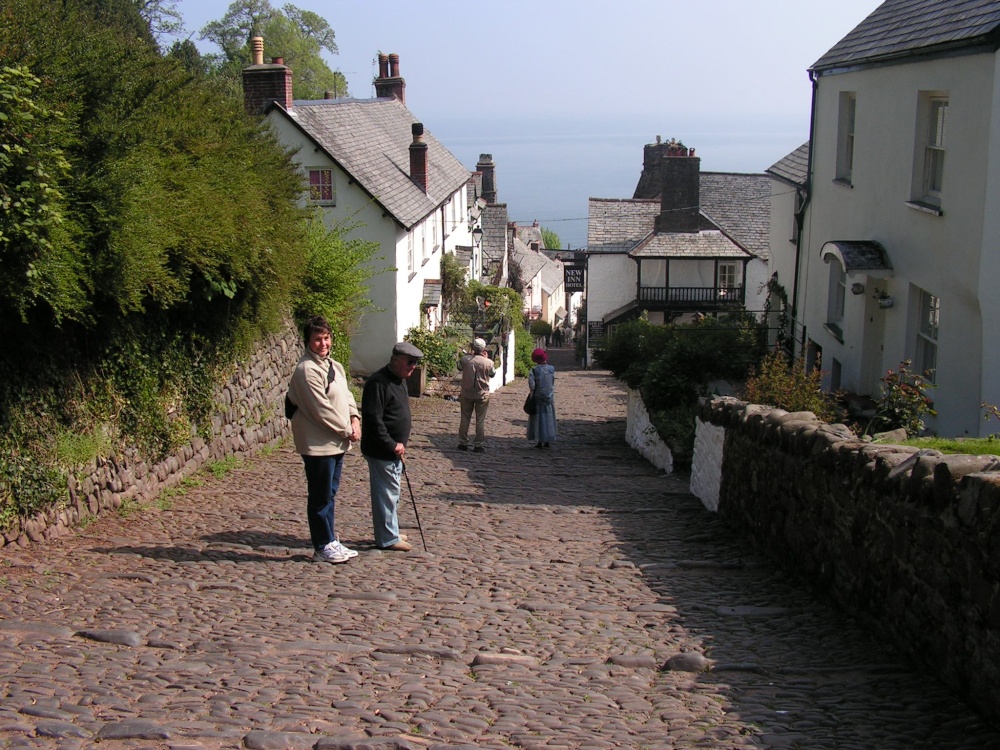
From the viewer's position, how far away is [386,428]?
839 cm

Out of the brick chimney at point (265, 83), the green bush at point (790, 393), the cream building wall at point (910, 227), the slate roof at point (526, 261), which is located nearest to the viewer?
the cream building wall at point (910, 227)

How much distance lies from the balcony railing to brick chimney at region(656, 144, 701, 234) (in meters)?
2.65

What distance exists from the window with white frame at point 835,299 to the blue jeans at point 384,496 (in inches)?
426

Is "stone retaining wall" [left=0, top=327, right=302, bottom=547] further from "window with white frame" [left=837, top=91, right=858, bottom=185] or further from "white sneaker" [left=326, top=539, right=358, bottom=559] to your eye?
"window with white frame" [left=837, top=91, right=858, bottom=185]

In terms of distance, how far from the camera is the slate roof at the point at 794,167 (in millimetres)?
21337

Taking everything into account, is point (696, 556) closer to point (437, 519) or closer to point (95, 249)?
point (437, 519)

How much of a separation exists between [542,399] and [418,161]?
13662mm

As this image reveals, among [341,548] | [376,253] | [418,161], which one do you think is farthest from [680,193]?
[341,548]

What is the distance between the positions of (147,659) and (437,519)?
4.63 metres

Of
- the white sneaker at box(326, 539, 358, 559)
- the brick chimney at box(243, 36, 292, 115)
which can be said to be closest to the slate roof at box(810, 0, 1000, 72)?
the white sneaker at box(326, 539, 358, 559)

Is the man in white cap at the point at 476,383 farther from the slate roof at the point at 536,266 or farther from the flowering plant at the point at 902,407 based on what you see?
the slate roof at the point at 536,266

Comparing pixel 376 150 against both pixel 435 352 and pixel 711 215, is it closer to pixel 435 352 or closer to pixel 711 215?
pixel 435 352

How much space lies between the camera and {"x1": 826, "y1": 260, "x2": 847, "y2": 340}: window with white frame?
17344 millimetres

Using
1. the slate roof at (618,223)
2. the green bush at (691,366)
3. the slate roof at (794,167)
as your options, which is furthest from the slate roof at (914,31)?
the slate roof at (618,223)
